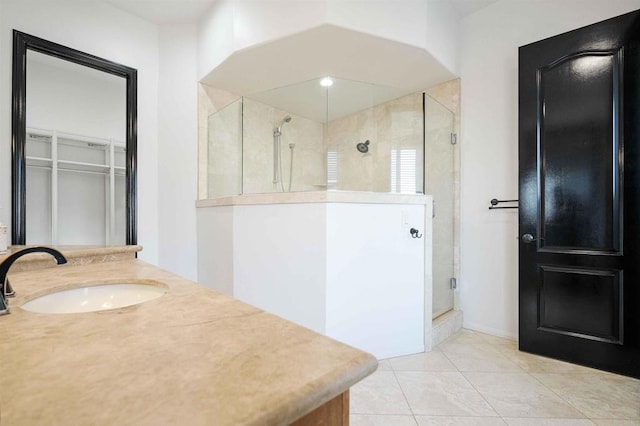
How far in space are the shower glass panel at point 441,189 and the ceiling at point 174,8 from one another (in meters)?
0.79

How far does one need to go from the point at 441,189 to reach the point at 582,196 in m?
0.94

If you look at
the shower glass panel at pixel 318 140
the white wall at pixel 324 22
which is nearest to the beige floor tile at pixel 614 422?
the shower glass panel at pixel 318 140

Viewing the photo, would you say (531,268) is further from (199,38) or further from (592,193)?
(199,38)

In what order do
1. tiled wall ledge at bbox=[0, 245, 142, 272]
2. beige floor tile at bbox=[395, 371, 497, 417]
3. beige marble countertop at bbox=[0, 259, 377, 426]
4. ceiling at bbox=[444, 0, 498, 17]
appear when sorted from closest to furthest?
beige marble countertop at bbox=[0, 259, 377, 426] → tiled wall ledge at bbox=[0, 245, 142, 272] → beige floor tile at bbox=[395, 371, 497, 417] → ceiling at bbox=[444, 0, 498, 17]

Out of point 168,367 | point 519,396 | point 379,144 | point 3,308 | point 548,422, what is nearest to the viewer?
point 168,367

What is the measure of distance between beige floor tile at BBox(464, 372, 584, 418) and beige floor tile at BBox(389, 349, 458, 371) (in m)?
0.15

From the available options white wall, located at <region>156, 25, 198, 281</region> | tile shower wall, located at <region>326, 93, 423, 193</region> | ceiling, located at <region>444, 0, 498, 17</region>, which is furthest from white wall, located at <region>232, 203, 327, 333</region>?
ceiling, located at <region>444, 0, 498, 17</region>

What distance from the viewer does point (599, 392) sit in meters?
1.70

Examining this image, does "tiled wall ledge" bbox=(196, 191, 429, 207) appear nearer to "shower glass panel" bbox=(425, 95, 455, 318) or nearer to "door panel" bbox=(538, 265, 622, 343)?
"shower glass panel" bbox=(425, 95, 455, 318)

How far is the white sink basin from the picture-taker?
0.97 metres

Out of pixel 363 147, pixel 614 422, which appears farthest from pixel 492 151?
pixel 614 422

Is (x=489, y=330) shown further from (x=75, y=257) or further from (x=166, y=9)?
(x=166, y=9)

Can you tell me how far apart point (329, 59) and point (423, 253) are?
1.61m

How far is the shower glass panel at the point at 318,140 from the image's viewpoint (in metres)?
2.33
